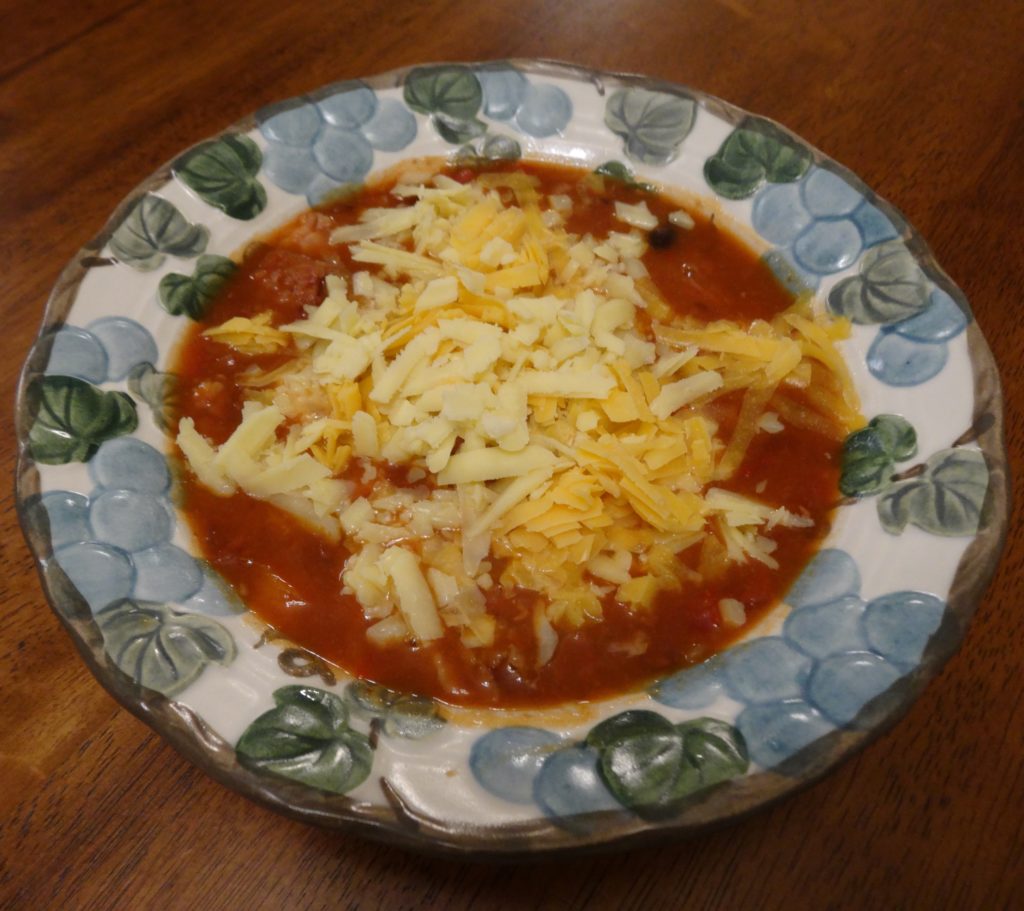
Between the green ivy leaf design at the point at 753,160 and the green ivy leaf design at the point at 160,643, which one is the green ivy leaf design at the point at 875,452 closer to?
the green ivy leaf design at the point at 753,160

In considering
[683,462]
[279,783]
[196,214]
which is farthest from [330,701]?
[196,214]

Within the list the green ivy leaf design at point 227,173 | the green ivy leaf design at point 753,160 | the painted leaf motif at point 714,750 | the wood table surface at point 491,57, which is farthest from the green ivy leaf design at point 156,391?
the green ivy leaf design at point 753,160

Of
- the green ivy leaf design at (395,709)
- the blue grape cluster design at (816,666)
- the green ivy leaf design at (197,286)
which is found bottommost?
the green ivy leaf design at (395,709)

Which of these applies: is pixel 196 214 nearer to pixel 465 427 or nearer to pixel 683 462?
pixel 465 427

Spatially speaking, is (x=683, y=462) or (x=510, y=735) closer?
(x=510, y=735)

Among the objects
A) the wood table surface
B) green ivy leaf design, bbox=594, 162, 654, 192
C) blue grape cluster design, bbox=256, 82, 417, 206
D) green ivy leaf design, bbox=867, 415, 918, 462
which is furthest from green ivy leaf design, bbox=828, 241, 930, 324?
blue grape cluster design, bbox=256, 82, 417, 206

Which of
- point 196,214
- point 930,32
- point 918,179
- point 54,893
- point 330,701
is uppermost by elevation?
point 930,32

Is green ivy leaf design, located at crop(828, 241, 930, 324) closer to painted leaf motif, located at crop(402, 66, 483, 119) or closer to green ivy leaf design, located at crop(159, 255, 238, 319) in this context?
painted leaf motif, located at crop(402, 66, 483, 119)
